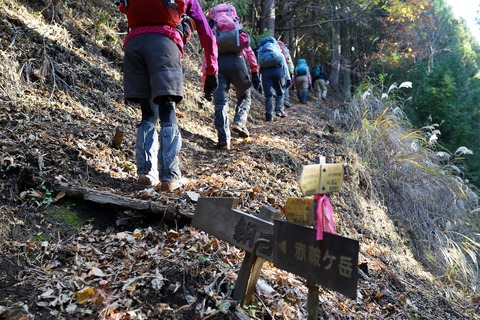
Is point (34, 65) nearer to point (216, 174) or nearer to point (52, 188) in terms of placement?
point (52, 188)

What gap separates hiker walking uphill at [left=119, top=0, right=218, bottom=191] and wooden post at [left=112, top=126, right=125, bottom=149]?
60cm

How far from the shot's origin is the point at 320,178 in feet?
6.18

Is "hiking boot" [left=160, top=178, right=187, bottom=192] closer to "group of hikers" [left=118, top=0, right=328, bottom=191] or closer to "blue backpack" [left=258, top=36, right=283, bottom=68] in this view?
"group of hikers" [left=118, top=0, right=328, bottom=191]

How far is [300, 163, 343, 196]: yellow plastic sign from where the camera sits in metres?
1.84

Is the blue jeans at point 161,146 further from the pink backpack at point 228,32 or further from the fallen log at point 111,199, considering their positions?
the pink backpack at point 228,32

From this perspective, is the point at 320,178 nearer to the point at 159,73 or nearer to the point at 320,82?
the point at 159,73

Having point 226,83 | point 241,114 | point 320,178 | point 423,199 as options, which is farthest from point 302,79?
point 320,178

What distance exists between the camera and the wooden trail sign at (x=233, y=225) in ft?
7.17

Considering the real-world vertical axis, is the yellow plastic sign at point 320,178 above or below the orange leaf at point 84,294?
above

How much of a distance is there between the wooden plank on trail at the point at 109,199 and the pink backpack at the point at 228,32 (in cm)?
351

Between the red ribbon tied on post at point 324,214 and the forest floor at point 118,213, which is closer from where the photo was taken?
the red ribbon tied on post at point 324,214

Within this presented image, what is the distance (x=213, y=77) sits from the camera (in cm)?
425

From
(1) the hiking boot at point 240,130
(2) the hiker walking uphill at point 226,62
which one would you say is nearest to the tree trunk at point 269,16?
(2) the hiker walking uphill at point 226,62

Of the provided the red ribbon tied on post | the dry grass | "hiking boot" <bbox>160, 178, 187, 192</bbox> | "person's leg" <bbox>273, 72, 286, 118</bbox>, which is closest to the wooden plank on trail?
"hiking boot" <bbox>160, 178, 187, 192</bbox>
